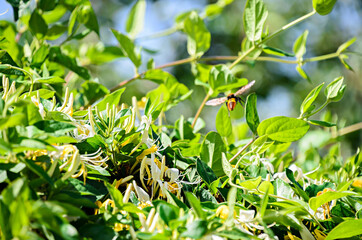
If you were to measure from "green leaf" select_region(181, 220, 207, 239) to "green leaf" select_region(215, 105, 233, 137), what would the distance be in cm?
29

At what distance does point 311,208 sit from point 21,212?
29 cm

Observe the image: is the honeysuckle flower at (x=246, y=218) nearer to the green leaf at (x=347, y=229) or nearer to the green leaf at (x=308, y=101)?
the green leaf at (x=347, y=229)

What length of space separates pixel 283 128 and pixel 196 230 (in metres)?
0.23

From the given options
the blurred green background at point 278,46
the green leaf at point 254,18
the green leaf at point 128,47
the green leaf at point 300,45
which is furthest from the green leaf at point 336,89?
the blurred green background at point 278,46

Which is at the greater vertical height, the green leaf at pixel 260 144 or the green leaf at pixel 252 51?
the green leaf at pixel 252 51

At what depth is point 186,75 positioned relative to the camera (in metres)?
3.88

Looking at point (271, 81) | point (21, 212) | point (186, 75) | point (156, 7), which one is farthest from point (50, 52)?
point (156, 7)

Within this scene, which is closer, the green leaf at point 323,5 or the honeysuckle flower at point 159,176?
the honeysuckle flower at point 159,176

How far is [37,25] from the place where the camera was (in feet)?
2.16

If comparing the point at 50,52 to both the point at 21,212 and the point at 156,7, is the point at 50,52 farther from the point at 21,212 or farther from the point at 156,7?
the point at 156,7

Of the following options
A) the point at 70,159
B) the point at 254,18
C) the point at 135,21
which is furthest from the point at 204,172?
the point at 135,21

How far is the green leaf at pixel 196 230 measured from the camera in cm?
29

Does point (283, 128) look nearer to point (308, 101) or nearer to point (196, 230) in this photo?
point (308, 101)

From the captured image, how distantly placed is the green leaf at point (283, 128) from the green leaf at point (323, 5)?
0.97 feet
